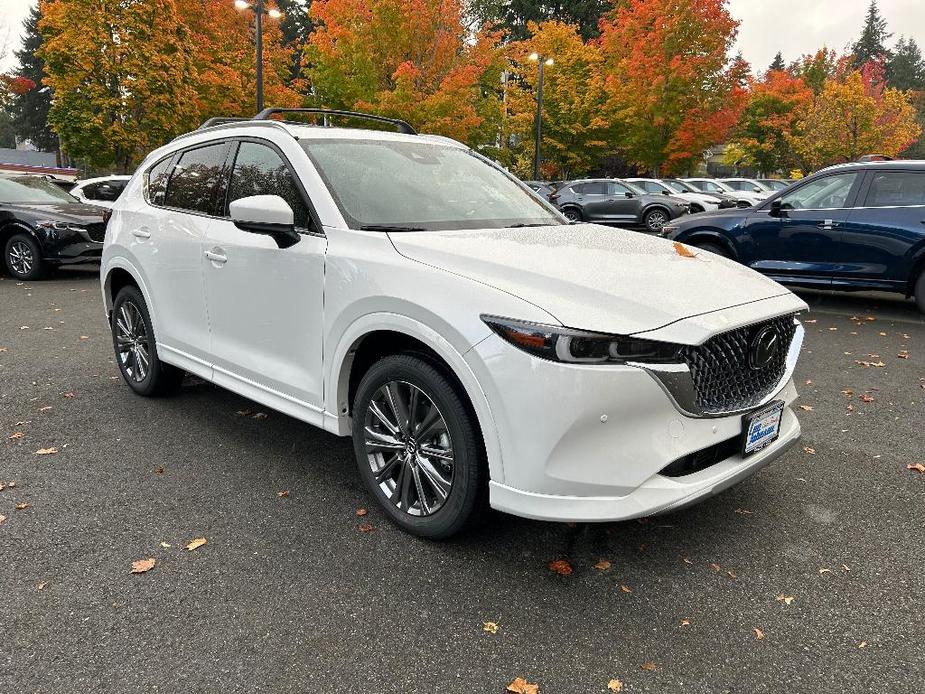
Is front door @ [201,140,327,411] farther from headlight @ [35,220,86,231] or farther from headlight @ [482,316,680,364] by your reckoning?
headlight @ [35,220,86,231]

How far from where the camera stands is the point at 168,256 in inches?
182

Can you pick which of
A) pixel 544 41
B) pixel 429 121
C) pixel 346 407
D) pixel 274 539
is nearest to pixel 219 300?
pixel 346 407

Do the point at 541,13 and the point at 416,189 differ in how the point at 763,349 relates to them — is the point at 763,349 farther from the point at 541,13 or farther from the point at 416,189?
the point at 541,13

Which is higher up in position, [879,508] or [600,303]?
[600,303]

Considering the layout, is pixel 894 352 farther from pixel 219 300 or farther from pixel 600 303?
pixel 219 300

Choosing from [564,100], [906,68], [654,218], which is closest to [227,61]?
[564,100]

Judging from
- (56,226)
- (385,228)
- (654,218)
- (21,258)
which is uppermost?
(385,228)

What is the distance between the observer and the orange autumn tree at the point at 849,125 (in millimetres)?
30969

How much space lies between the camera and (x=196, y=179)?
4578 millimetres

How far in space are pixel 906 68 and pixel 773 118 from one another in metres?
67.7

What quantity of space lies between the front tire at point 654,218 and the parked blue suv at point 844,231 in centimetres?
1254

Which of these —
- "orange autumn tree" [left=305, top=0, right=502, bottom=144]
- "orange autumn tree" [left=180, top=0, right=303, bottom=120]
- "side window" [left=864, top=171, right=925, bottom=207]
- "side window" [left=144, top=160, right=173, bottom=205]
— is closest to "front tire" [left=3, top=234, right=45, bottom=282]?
"side window" [left=144, top=160, right=173, bottom=205]

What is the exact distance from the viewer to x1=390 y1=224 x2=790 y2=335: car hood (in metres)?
2.72

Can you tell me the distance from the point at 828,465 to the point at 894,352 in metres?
3.49
